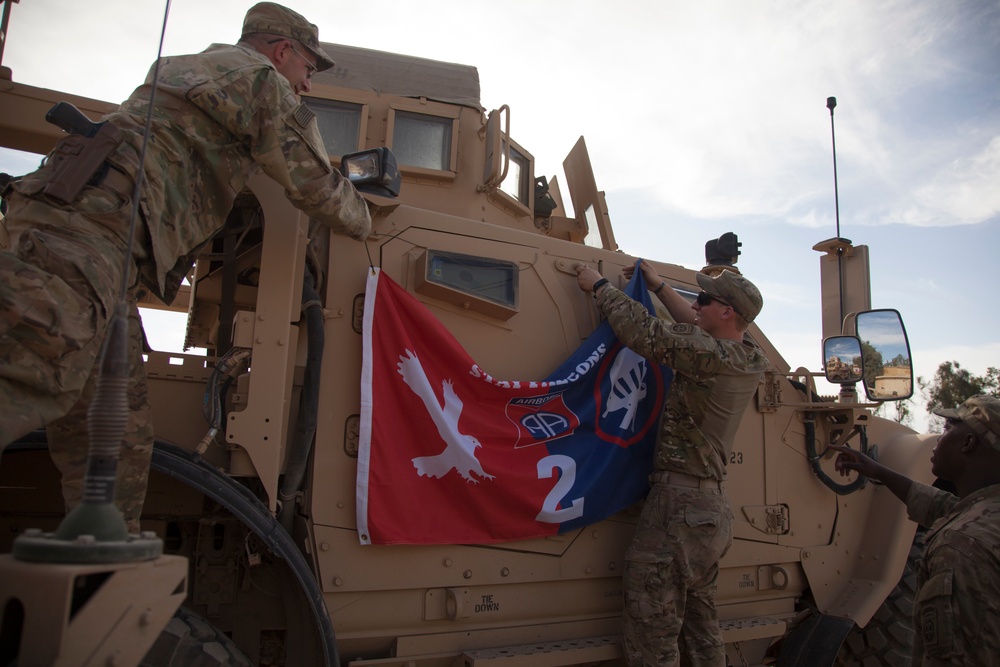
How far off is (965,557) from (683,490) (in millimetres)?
1141

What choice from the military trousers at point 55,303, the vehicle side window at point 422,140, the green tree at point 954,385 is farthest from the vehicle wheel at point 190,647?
the green tree at point 954,385

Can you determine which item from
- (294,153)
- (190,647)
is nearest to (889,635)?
(190,647)

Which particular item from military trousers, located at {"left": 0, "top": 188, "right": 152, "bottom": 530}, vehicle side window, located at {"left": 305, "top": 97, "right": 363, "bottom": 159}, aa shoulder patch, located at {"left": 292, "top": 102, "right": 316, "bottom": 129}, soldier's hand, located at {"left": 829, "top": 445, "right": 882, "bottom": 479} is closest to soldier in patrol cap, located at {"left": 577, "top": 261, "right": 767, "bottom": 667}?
soldier's hand, located at {"left": 829, "top": 445, "right": 882, "bottom": 479}

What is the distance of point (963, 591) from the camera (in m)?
2.40

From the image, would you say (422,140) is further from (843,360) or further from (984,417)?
(984,417)

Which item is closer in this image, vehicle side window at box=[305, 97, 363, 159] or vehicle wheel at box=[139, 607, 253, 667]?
vehicle wheel at box=[139, 607, 253, 667]

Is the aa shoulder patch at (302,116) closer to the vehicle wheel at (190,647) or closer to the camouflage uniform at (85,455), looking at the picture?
the camouflage uniform at (85,455)

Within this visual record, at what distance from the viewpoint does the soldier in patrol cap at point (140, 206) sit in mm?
1785

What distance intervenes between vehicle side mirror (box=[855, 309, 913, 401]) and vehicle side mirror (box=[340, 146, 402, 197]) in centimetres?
266

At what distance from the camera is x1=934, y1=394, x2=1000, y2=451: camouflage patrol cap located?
8.52 feet

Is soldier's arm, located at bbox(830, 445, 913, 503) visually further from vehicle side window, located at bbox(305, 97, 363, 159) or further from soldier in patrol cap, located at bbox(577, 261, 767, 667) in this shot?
vehicle side window, located at bbox(305, 97, 363, 159)

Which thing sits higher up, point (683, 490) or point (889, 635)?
point (683, 490)

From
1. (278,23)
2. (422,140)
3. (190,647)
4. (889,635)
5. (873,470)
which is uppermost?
(422,140)

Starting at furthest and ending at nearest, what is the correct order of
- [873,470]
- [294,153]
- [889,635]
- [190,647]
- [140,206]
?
[889,635]
[873,470]
[294,153]
[190,647]
[140,206]
